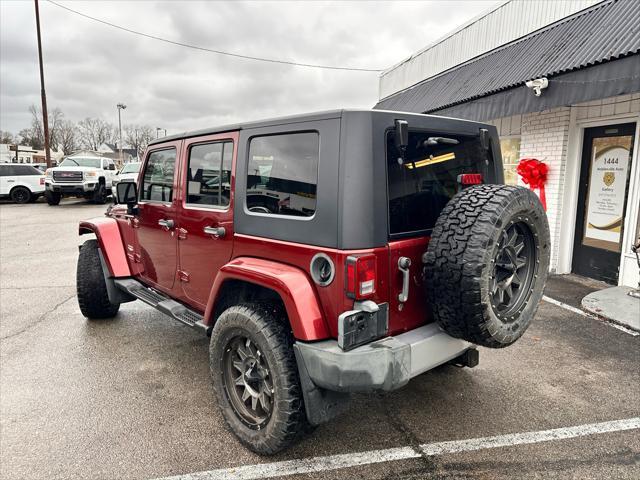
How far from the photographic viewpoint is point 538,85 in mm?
6047

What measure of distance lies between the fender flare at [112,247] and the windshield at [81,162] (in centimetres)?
1674

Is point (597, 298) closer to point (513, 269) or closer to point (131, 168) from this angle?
point (513, 269)

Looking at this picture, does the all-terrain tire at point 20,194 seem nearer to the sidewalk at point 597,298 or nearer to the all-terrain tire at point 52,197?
the all-terrain tire at point 52,197

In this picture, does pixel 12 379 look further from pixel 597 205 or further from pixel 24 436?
pixel 597 205

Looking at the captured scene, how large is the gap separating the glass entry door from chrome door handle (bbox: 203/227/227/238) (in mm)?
5974

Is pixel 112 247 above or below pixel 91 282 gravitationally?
above

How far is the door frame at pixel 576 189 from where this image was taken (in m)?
6.01

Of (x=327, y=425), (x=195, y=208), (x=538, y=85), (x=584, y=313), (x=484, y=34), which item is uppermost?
(x=484, y=34)

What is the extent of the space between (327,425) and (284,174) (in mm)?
1730

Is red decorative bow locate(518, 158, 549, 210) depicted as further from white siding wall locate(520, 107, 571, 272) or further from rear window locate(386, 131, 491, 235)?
rear window locate(386, 131, 491, 235)

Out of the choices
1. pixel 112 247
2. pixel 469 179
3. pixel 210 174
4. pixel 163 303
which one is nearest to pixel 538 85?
pixel 469 179

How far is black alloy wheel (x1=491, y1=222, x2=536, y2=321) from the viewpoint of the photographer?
2.52 metres

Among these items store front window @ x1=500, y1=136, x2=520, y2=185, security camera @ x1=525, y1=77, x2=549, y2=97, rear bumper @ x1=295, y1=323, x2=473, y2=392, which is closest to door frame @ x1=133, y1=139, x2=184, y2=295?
rear bumper @ x1=295, y1=323, x2=473, y2=392

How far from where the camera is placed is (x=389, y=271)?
234 cm
